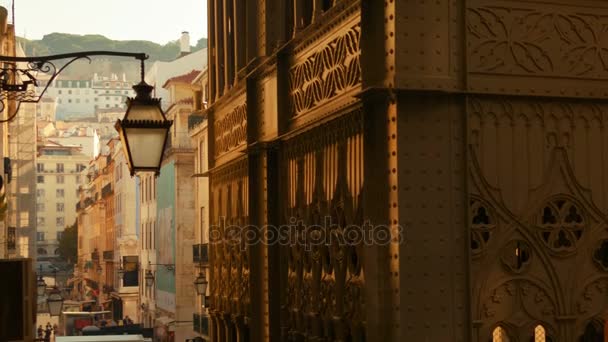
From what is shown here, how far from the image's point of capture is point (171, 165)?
5509 centimetres

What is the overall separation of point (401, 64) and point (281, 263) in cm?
437

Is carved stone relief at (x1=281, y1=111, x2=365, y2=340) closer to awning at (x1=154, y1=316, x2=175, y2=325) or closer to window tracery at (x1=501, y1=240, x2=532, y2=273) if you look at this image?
window tracery at (x1=501, y1=240, x2=532, y2=273)

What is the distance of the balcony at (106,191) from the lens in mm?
91875

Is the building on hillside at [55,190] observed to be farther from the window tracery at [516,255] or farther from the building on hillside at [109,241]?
the window tracery at [516,255]

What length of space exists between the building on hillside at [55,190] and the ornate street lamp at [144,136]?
152441mm

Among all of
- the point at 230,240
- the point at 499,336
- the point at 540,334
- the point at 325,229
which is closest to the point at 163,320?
the point at 230,240

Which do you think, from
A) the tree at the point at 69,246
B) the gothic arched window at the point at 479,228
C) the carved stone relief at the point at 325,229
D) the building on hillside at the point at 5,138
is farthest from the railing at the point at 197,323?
the tree at the point at 69,246

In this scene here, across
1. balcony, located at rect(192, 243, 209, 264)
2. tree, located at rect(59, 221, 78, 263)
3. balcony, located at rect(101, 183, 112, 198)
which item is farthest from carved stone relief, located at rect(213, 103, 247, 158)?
tree, located at rect(59, 221, 78, 263)

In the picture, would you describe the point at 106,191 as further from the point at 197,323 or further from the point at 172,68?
the point at 197,323

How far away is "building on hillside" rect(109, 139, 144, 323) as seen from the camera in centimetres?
7044

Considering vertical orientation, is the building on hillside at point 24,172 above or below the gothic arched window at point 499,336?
above

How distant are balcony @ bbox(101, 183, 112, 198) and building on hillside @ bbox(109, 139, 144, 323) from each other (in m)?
3.49

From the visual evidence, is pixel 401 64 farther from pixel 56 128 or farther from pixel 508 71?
pixel 56 128

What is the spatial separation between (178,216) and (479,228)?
4451 centimetres
